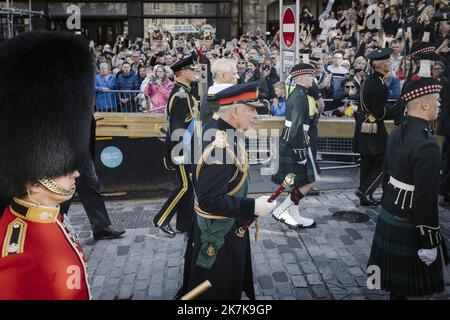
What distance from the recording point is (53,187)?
7.46 feet

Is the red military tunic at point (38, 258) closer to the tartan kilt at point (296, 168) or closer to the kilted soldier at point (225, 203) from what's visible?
the kilted soldier at point (225, 203)

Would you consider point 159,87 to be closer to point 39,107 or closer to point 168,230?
point 168,230

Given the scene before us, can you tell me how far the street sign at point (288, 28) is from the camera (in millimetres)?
8944

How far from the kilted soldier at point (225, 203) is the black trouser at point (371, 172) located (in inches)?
153

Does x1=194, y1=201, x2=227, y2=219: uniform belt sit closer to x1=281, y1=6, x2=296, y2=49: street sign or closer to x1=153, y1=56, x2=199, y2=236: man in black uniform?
x1=153, y1=56, x2=199, y2=236: man in black uniform

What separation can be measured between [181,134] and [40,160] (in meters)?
3.74

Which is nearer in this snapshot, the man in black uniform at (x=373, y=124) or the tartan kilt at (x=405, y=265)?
the tartan kilt at (x=405, y=265)

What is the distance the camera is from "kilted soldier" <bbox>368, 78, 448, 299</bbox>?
11.4ft

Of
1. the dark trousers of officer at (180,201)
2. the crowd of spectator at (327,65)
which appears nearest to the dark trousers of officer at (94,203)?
the dark trousers of officer at (180,201)

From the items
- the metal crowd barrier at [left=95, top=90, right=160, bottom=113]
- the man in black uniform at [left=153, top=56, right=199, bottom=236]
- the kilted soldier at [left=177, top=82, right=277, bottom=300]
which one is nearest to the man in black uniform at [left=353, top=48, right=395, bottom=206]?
the man in black uniform at [left=153, top=56, right=199, bottom=236]

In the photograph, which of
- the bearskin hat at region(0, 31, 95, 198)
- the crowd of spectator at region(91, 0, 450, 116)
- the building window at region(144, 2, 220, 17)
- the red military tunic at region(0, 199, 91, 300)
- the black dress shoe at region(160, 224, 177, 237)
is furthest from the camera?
the building window at region(144, 2, 220, 17)

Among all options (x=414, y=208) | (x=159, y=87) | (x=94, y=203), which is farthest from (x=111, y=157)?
(x=414, y=208)

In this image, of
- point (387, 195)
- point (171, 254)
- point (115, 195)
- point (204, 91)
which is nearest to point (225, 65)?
point (204, 91)

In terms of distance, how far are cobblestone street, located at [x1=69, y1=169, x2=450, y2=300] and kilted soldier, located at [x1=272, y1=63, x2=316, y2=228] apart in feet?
0.59
